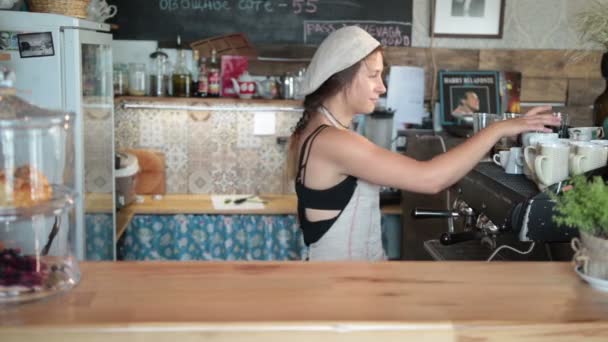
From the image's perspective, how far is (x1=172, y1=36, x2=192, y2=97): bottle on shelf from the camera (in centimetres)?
439

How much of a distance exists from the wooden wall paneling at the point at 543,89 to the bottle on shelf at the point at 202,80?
2036mm

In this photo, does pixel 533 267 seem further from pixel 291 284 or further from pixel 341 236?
pixel 341 236

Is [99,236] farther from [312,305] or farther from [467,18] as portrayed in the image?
[467,18]

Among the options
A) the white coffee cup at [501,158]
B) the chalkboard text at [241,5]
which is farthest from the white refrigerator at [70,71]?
the white coffee cup at [501,158]

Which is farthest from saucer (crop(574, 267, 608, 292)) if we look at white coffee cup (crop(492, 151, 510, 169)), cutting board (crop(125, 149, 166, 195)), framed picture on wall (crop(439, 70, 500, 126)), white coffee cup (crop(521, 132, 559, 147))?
cutting board (crop(125, 149, 166, 195))

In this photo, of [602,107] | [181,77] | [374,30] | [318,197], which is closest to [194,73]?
[181,77]

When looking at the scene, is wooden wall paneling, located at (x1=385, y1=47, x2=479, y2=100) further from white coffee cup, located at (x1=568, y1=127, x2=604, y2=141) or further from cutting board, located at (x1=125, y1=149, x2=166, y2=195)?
white coffee cup, located at (x1=568, y1=127, x2=604, y2=141)

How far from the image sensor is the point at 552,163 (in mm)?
1740

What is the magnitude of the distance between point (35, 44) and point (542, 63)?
3.17 m

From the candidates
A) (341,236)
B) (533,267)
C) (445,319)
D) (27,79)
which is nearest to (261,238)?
(27,79)

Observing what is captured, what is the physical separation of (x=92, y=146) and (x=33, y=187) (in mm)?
2002

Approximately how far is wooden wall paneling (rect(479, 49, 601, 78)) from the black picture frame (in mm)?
2766

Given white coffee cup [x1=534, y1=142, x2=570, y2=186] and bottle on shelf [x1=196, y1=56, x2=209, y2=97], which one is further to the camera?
bottle on shelf [x1=196, y1=56, x2=209, y2=97]

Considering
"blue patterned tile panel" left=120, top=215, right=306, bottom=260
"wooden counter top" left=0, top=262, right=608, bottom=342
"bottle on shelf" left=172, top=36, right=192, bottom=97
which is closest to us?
"wooden counter top" left=0, top=262, right=608, bottom=342
